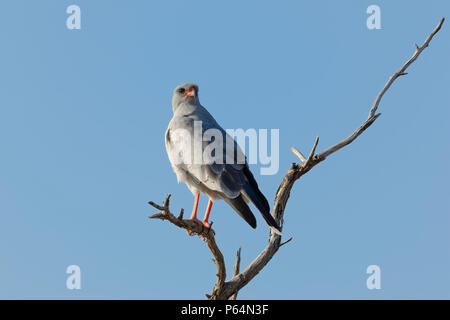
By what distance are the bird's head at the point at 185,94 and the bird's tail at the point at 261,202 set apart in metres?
2.24

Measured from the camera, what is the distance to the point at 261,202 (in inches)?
287

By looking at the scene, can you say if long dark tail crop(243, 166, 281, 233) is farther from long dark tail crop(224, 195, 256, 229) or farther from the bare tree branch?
the bare tree branch

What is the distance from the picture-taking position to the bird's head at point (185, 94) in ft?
29.0

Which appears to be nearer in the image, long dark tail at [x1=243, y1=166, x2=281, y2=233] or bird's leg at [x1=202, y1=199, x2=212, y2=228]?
long dark tail at [x1=243, y1=166, x2=281, y2=233]

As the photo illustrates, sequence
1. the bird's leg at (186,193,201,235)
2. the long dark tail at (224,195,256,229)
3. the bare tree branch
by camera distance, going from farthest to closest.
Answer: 1. the bird's leg at (186,193,201,235)
2. the bare tree branch
3. the long dark tail at (224,195,256,229)

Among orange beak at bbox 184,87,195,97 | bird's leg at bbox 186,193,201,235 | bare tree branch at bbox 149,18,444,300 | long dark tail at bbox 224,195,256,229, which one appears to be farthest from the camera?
orange beak at bbox 184,87,195,97

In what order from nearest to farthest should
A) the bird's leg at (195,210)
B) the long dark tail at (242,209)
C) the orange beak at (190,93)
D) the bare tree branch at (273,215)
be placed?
the long dark tail at (242,209), the bare tree branch at (273,215), the bird's leg at (195,210), the orange beak at (190,93)

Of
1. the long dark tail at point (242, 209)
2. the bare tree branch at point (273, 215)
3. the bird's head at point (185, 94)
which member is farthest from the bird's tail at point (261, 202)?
the bird's head at point (185, 94)

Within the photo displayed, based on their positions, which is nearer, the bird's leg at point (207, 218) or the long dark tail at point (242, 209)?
the long dark tail at point (242, 209)

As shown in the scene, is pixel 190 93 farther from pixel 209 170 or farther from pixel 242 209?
pixel 242 209

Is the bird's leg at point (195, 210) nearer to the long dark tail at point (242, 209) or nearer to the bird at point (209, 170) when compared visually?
the bird at point (209, 170)

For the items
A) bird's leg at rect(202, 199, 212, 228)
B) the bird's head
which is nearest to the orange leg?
bird's leg at rect(202, 199, 212, 228)

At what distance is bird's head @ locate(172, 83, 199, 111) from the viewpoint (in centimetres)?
885
